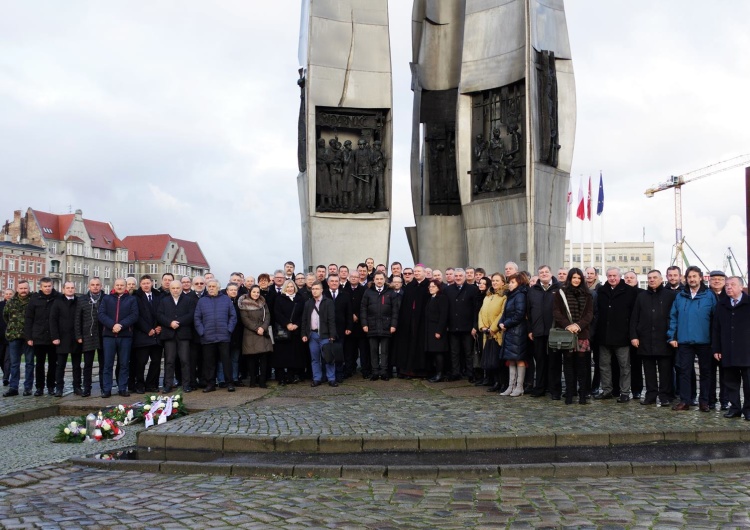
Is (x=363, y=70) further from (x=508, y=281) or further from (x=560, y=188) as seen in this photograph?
→ (x=508, y=281)

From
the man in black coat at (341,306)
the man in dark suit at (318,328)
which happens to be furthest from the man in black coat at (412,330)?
the man in dark suit at (318,328)

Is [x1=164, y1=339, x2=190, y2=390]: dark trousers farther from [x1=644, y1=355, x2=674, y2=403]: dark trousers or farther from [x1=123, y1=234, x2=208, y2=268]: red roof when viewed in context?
[x1=123, y1=234, x2=208, y2=268]: red roof

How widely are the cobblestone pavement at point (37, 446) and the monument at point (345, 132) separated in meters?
8.56

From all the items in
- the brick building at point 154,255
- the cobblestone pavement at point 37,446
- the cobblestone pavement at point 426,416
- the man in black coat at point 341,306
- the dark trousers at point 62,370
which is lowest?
the cobblestone pavement at point 37,446

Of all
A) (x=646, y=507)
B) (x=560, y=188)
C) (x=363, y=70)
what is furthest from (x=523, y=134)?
(x=646, y=507)

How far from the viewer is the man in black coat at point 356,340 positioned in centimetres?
1239

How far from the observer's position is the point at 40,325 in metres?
11.2

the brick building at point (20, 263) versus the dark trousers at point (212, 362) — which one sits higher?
the brick building at point (20, 263)

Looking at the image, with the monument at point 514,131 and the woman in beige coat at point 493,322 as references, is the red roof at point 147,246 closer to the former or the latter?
the monument at point 514,131

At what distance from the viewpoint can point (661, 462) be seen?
6.37 m

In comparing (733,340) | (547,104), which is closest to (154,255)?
(547,104)

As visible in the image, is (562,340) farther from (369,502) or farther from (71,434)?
(71,434)

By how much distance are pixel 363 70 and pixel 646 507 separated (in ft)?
44.3

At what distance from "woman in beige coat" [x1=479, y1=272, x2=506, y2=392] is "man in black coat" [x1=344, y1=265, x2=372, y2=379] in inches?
85.4
